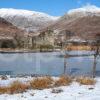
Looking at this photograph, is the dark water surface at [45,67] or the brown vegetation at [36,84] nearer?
the brown vegetation at [36,84]

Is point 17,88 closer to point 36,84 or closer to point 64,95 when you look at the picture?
point 36,84

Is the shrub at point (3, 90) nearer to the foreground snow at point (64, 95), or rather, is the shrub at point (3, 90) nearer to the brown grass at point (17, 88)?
the brown grass at point (17, 88)

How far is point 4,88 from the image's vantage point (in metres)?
13.6

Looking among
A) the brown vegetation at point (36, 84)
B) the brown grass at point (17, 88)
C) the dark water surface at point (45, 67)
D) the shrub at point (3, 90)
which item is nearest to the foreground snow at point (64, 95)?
the brown grass at point (17, 88)

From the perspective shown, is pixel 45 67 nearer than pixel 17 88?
No

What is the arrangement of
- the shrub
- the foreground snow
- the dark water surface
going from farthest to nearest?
1. the dark water surface
2. the shrub
3. the foreground snow

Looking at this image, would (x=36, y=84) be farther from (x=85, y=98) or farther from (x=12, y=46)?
(x=12, y=46)

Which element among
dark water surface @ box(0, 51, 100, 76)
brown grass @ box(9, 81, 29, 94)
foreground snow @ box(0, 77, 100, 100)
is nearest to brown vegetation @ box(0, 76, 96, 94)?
brown grass @ box(9, 81, 29, 94)

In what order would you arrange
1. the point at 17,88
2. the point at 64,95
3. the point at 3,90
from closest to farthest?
the point at 64,95
the point at 3,90
the point at 17,88

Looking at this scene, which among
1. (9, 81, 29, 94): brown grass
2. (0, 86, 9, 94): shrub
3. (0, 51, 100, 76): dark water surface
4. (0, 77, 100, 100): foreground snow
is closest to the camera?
(0, 77, 100, 100): foreground snow

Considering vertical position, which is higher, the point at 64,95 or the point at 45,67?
the point at 64,95

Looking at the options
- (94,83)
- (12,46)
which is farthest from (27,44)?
(94,83)

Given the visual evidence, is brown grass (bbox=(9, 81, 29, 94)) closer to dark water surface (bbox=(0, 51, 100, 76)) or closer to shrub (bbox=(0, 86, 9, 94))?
shrub (bbox=(0, 86, 9, 94))

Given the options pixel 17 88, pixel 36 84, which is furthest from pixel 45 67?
pixel 17 88
